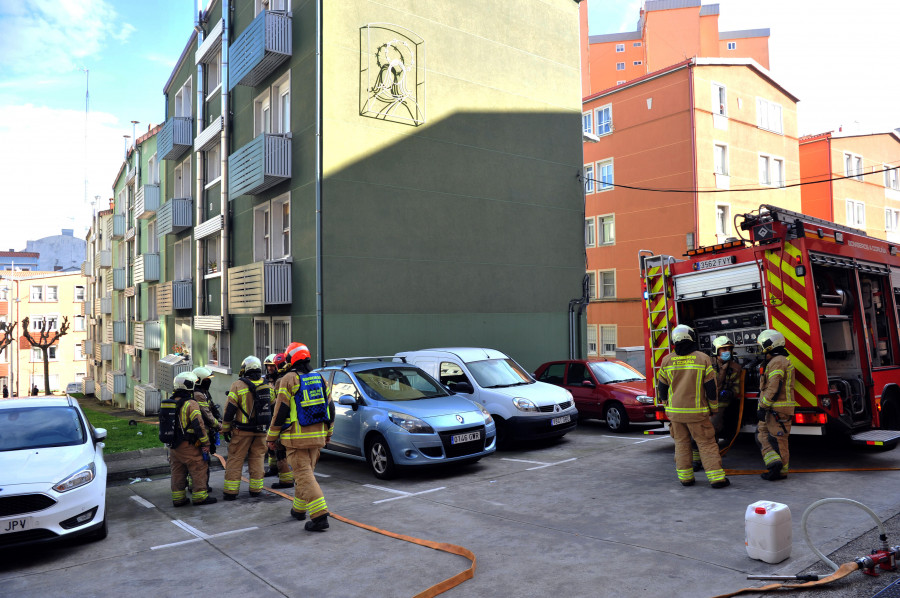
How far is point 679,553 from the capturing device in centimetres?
559

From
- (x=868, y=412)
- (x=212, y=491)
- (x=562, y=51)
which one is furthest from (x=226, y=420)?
(x=562, y=51)

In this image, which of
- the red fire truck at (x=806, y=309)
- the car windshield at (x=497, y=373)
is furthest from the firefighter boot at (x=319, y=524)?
the red fire truck at (x=806, y=309)

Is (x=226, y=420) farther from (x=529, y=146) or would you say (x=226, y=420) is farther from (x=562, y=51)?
(x=562, y=51)

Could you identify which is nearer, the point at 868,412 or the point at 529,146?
the point at 868,412

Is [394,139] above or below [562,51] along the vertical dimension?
below

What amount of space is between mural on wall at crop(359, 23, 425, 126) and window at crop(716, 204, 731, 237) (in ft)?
55.4

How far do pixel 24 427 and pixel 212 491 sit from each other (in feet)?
8.10

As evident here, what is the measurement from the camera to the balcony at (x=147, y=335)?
25203mm

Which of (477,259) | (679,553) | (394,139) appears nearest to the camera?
(679,553)

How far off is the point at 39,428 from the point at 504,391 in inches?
269

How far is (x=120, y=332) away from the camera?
3309 cm

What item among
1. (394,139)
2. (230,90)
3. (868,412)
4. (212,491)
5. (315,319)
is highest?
(230,90)

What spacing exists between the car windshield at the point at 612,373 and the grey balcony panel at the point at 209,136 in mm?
12129

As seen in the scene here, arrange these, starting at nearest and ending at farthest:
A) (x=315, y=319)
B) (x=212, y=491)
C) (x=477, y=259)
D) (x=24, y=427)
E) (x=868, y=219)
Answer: (x=24, y=427) < (x=212, y=491) < (x=315, y=319) < (x=477, y=259) < (x=868, y=219)
